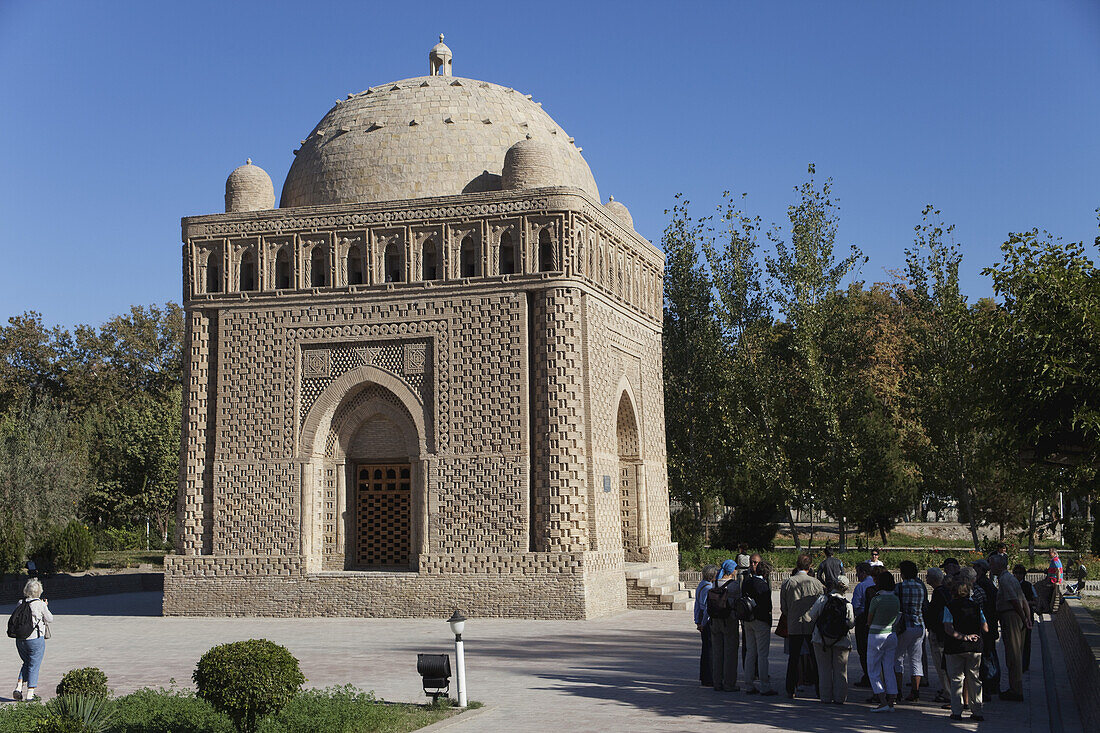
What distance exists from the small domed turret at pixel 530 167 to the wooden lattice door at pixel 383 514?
17.9ft

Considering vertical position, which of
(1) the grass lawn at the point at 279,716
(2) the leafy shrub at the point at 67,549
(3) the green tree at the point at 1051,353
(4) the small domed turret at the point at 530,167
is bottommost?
(1) the grass lawn at the point at 279,716

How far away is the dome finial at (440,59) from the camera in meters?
24.6

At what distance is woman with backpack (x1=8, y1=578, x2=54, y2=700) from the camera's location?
35.6 ft

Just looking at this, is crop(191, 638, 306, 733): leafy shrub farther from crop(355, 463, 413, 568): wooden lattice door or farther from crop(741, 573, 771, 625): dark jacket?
crop(355, 463, 413, 568): wooden lattice door

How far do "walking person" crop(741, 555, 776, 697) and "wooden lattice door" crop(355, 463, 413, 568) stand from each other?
1063 centimetres

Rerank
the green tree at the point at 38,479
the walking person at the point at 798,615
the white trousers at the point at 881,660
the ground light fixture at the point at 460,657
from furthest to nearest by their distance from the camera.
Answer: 1. the green tree at the point at 38,479
2. the walking person at the point at 798,615
3. the ground light fixture at the point at 460,657
4. the white trousers at the point at 881,660

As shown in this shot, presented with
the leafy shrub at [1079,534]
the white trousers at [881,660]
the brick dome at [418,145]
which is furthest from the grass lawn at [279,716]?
the leafy shrub at [1079,534]

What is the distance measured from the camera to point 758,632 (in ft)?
35.6

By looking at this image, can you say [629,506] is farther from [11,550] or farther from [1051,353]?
[11,550]

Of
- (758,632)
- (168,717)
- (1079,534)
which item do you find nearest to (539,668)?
(758,632)

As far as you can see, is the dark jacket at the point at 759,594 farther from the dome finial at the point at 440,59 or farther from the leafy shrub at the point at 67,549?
the leafy shrub at the point at 67,549

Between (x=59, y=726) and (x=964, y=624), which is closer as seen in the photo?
(x=59, y=726)

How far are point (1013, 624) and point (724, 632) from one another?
269cm

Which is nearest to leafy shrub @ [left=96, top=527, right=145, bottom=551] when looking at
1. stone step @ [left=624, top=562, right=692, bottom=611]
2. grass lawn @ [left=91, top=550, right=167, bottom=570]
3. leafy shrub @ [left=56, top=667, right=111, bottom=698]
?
grass lawn @ [left=91, top=550, right=167, bottom=570]
